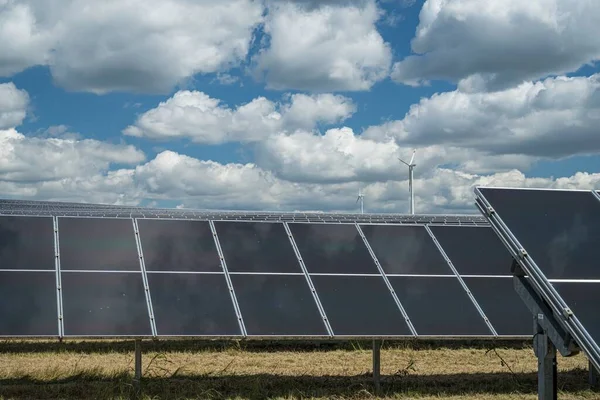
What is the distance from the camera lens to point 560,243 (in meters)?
13.0

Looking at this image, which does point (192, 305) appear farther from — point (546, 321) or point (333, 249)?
point (546, 321)

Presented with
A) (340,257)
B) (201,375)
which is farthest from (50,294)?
(340,257)

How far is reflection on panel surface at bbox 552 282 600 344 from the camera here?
36.4ft

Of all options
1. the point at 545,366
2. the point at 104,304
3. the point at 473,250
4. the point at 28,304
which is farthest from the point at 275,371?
the point at 545,366

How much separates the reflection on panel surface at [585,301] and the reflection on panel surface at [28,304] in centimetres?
1112

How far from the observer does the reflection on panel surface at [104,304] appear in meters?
16.9

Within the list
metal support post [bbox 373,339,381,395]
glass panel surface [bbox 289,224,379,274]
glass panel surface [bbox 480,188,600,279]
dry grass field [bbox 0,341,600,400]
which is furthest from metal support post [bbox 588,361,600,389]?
glass panel surface [bbox 480,188,600,279]

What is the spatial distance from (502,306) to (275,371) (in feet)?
21.4

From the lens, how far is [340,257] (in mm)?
20109

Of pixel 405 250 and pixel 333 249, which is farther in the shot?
pixel 405 250

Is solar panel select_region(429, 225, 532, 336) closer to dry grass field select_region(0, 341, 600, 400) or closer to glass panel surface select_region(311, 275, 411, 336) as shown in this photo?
dry grass field select_region(0, 341, 600, 400)

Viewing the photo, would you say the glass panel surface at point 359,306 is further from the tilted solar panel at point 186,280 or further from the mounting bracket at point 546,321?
the mounting bracket at point 546,321

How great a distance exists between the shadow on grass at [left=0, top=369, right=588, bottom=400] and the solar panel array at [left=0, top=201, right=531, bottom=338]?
1.38 metres

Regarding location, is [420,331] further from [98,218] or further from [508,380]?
[98,218]
